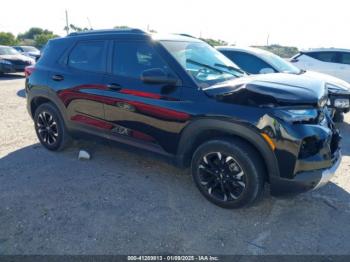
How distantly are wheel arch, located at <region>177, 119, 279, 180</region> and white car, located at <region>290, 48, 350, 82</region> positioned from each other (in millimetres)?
8527

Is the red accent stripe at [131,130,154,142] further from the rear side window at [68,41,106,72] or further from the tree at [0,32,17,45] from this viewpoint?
the tree at [0,32,17,45]

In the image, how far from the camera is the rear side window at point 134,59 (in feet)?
11.2

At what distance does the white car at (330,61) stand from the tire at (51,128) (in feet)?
28.6

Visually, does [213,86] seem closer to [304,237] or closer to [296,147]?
[296,147]

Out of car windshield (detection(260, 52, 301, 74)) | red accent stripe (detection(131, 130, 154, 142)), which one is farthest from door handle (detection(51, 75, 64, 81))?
car windshield (detection(260, 52, 301, 74))

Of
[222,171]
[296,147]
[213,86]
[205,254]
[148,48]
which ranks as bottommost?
[205,254]

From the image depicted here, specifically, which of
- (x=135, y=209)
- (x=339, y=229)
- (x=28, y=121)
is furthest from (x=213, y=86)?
(x=28, y=121)

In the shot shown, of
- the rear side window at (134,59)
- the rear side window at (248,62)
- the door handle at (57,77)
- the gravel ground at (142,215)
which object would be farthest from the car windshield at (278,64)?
the door handle at (57,77)

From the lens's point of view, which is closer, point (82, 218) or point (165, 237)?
point (165, 237)

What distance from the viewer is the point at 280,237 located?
9.01ft

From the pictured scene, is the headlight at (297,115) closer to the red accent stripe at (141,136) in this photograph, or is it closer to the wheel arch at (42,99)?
the red accent stripe at (141,136)

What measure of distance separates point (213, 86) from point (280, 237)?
159cm

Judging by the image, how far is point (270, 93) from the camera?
2713mm

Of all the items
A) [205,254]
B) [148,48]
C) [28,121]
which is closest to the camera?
[205,254]
